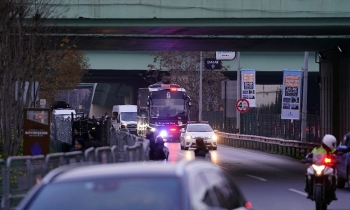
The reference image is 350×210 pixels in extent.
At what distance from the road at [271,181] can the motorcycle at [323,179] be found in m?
1.79

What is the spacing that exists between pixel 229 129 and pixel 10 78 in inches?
1596

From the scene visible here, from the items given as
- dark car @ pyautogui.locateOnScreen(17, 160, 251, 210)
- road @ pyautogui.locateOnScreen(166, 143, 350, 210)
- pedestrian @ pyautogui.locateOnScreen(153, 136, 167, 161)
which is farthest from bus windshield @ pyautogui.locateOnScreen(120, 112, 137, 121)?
dark car @ pyautogui.locateOnScreen(17, 160, 251, 210)

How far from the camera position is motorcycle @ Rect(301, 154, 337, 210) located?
15.7 m

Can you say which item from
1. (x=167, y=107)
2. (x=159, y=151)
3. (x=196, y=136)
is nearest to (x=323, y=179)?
(x=159, y=151)

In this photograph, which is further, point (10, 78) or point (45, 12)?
point (45, 12)

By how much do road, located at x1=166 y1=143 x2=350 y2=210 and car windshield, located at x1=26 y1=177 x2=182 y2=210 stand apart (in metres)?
11.3

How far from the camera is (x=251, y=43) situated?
33.1 meters

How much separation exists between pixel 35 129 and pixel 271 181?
25.0 ft

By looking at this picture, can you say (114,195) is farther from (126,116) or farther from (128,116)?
(128,116)

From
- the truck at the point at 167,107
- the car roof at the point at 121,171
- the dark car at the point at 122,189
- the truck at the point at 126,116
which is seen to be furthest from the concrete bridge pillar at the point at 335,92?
the truck at the point at 126,116

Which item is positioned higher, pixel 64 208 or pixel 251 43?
pixel 251 43

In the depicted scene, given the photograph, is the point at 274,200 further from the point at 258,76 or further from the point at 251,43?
the point at 258,76

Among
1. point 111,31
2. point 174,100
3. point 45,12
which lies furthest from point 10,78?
point 174,100

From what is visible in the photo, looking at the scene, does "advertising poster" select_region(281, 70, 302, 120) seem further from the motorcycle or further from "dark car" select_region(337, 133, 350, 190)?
the motorcycle
